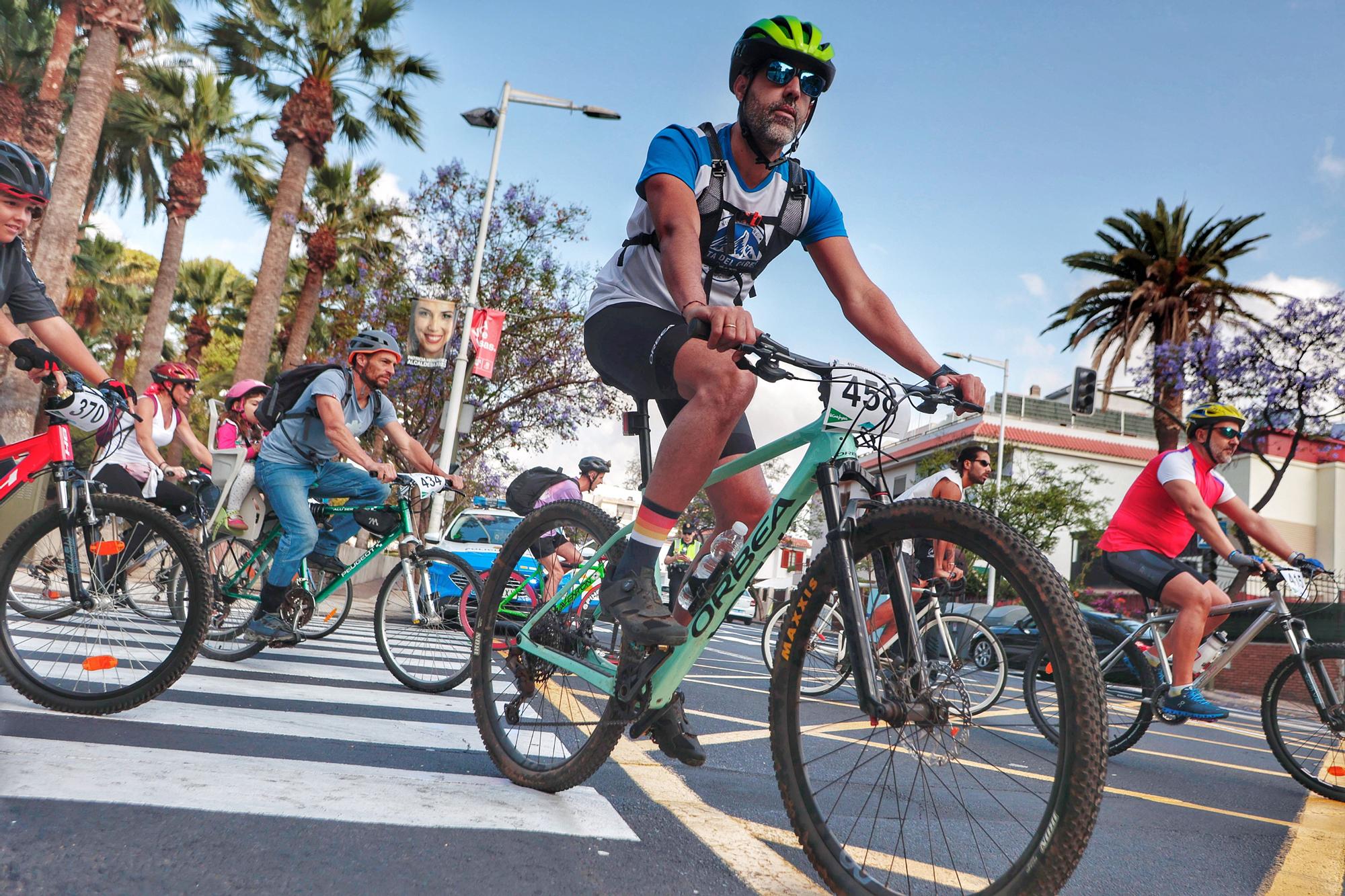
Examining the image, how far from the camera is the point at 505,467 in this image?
25.5m

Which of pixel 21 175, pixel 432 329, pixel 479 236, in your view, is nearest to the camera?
pixel 21 175

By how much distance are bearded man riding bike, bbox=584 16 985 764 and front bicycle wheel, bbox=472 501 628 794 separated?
0.25 meters

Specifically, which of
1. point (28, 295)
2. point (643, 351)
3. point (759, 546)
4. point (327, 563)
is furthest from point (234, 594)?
point (759, 546)

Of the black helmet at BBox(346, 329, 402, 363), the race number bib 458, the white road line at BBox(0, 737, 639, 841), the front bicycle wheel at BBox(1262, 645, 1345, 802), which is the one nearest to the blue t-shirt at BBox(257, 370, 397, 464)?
the black helmet at BBox(346, 329, 402, 363)

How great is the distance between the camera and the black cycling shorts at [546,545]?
3426mm

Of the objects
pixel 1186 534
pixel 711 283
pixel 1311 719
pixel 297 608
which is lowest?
pixel 297 608

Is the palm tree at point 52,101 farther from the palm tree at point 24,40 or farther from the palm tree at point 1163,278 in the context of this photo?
the palm tree at point 1163,278

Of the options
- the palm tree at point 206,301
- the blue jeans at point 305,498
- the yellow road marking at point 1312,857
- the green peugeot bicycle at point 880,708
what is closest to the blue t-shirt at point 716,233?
the green peugeot bicycle at point 880,708

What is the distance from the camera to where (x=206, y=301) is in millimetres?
36281

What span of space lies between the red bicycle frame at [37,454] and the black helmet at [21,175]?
2.60ft

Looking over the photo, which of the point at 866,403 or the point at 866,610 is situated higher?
the point at 866,403

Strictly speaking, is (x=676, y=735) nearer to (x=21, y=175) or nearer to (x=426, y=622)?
(x=21, y=175)

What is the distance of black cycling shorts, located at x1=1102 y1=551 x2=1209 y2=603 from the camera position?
18.2 feet

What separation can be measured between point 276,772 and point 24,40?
23808 millimetres
